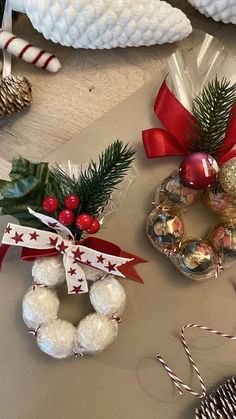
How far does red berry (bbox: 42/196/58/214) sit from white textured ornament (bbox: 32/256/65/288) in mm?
86

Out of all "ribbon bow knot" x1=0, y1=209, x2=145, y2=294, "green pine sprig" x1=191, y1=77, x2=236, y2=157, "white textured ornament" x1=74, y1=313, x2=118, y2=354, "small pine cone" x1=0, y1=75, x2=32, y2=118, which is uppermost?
"green pine sprig" x1=191, y1=77, x2=236, y2=157

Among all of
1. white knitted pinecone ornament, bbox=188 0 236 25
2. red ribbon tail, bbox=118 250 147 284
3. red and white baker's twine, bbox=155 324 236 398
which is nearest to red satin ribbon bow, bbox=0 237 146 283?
red ribbon tail, bbox=118 250 147 284

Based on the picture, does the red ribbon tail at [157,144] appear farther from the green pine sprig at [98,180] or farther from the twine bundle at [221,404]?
the twine bundle at [221,404]

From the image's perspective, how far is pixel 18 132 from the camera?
88cm

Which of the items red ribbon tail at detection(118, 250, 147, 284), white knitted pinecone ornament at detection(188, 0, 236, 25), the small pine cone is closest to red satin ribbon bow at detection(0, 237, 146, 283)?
red ribbon tail at detection(118, 250, 147, 284)

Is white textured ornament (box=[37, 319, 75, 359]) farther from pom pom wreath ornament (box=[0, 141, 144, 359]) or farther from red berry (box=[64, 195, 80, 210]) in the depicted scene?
red berry (box=[64, 195, 80, 210])

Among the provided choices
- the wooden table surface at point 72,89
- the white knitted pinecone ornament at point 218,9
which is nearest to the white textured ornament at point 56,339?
the wooden table surface at point 72,89

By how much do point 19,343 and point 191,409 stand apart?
0.90ft

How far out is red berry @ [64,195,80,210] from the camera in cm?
71

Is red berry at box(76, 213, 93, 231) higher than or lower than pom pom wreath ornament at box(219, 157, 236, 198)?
lower

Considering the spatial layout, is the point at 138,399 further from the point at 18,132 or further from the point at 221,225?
the point at 18,132

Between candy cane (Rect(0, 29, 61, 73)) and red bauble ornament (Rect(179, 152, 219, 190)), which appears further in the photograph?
candy cane (Rect(0, 29, 61, 73))

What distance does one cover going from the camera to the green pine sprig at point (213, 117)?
734mm

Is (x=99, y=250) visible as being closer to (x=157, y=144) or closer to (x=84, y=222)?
(x=84, y=222)
